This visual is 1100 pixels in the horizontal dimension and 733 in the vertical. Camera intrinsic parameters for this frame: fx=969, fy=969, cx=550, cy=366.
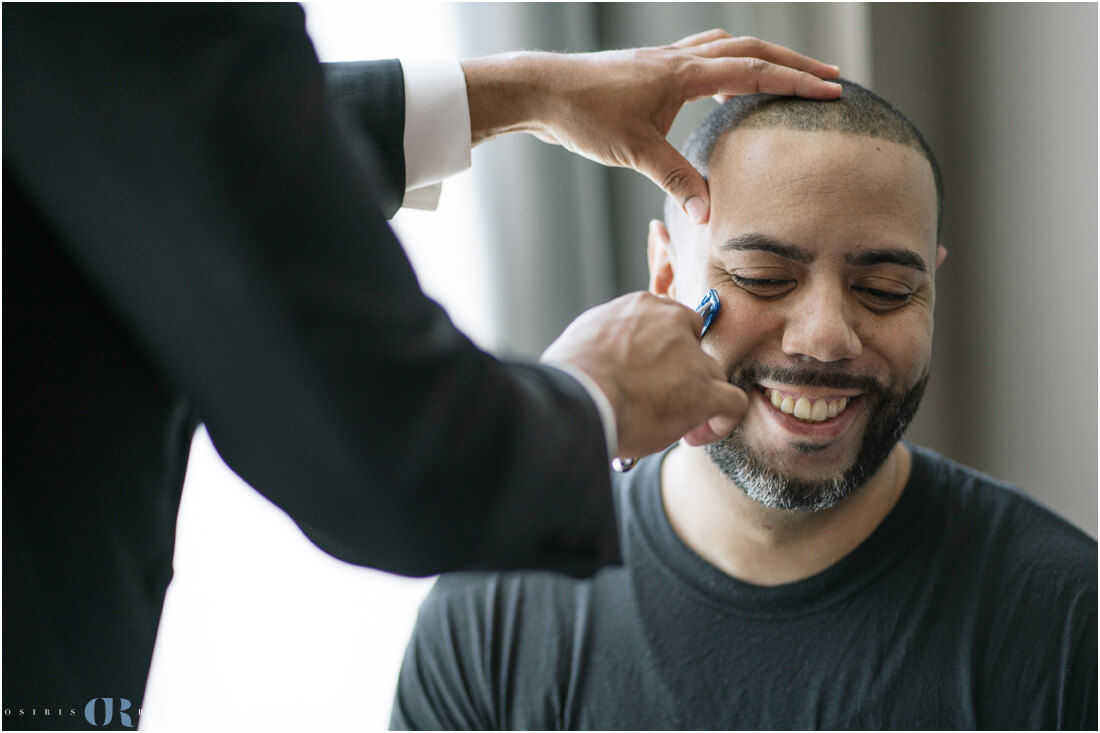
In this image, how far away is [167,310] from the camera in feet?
2.11

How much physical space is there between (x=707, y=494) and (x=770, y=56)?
0.61 m

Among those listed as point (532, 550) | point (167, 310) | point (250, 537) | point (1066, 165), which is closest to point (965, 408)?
point (1066, 165)

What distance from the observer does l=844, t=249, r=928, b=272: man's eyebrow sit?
119cm

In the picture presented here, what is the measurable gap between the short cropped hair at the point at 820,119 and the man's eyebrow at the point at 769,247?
138mm

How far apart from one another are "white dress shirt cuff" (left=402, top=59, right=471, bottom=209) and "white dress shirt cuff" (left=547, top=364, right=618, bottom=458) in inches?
18.3

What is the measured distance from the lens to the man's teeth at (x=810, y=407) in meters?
1.23

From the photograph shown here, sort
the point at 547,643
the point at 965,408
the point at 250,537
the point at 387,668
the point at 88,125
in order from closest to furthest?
the point at 88,125, the point at 547,643, the point at 250,537, the point at 387,668, the point at 965,408

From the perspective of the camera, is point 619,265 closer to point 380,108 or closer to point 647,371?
point 380,108

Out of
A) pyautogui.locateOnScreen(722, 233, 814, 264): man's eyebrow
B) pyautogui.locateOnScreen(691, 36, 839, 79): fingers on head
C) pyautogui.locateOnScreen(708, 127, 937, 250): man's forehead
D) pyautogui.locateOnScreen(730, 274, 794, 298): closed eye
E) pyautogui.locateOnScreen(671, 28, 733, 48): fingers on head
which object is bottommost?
pyautogui.locateOnScreen(730, 274, 794, 298): closed eye

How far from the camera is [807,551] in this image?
4.38ft

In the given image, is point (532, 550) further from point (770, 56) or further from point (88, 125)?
point (770, 56)

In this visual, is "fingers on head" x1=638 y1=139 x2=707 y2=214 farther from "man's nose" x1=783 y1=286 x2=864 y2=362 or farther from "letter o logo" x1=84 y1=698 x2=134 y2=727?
"letter o logo" x1=84 y1=698 x2=134 y2=727

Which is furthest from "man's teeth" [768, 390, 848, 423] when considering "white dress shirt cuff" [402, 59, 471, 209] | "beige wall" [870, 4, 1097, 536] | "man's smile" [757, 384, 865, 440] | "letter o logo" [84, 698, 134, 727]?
"beige wall" [870, 4, 1097, 536]

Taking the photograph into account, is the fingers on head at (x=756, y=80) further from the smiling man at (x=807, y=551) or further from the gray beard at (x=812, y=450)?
the gray beard at (x=812, y=450)
